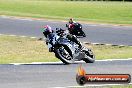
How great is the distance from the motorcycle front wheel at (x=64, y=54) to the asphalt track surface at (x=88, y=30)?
38.1 ft

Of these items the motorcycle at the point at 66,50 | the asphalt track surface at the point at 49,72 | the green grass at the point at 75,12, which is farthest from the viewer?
the green grass at the point at 75,12

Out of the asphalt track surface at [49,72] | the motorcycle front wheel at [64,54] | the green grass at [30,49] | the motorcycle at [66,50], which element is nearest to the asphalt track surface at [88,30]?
the green grass at [30,49]

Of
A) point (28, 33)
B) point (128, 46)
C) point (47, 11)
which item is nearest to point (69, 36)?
point (128, 46)

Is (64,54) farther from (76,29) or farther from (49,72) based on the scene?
(49,72)

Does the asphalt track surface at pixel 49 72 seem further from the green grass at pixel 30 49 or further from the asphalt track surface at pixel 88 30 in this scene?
the asphalt track surface at pixel 88 30

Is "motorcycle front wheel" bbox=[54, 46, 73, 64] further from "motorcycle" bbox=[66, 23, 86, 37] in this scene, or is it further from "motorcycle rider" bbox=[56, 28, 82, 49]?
"motorcycle" bbox=[66, 23, 86, 37]

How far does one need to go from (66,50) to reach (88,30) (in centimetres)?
1729

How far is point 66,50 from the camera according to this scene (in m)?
16.7

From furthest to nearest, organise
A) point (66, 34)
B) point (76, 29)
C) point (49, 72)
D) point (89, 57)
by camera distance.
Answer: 1. point (89, 57)
2. point (76, 29)
3. point (66, 34)
4. point (49, 72)

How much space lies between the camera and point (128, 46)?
1062 inches

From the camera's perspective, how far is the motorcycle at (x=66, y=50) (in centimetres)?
1641

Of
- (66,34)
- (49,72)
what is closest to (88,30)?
(66,34)

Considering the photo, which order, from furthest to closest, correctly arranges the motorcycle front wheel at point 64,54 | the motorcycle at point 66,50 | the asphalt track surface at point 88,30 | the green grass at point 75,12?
the green grass at point 75,12 → the asphalt track surface at point 88,30 → the motorcycle front wheel at point 64,54 → the motorcycle at point 66,50

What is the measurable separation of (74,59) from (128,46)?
34.4 ft
